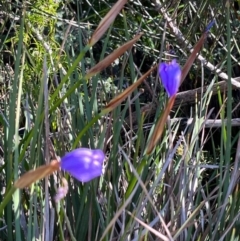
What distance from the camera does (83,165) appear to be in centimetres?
43

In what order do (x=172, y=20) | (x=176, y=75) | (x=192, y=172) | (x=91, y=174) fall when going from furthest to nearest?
(x=172, y=20) → (x=192, y=172) → (x=176, y=75) → (x=91, y=174)

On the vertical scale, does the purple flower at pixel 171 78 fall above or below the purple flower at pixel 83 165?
above

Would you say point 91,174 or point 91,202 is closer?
point 91,174

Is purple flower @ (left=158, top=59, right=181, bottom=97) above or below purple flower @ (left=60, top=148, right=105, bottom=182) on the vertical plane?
above

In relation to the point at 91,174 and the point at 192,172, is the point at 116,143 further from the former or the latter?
the point at 91,174

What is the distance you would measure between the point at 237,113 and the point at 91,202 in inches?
53.9

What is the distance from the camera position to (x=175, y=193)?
106 centimetres

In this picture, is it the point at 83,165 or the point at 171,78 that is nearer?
the point at 83,165

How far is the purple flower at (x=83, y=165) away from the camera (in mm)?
426

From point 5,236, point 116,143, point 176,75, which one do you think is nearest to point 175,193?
point 116,143

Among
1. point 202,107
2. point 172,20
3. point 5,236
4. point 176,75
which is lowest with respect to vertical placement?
point 5,236

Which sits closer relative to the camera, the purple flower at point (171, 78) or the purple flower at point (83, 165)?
the purple flower at point (83, 165)

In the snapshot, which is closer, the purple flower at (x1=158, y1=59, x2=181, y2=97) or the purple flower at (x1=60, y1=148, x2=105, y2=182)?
the purple flower at (x1=60, y1=148, x2=105, y2=182)

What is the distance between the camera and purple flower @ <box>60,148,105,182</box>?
43 centimetres
